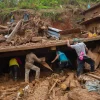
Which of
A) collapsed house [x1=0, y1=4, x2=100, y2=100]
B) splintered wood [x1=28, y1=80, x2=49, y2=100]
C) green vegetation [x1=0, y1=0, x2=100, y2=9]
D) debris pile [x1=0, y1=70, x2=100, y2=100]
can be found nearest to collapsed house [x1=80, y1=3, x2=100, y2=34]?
green vegetation [x1=0, y1=0, x2=100, y2=9]

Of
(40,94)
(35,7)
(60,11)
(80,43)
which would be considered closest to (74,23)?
(60,11)

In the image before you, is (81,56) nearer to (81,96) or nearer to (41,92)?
(41,92)

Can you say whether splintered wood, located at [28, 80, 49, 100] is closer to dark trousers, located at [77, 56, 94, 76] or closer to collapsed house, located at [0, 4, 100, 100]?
collapsed house, located at [0, 4, 100, 100]

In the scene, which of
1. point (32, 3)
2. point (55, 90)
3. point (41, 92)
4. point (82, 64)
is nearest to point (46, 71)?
point (82, 64)

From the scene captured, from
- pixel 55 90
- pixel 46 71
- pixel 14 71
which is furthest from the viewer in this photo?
pixel 46 71

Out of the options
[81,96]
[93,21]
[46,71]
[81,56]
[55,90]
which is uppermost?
[93,21]

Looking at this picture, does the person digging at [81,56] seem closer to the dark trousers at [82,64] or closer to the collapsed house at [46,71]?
the dark trousers at [82,64]

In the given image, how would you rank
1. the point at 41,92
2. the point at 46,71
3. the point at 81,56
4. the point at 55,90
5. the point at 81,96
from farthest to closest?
the point at 46,71
the point at 81,56
the point at 55,90
the point at 41,92
the point at 81,96

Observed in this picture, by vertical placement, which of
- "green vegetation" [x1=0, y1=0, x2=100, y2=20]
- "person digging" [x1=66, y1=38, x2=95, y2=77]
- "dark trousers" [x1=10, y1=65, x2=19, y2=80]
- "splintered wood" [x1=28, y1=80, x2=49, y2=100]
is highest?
"green vegetation" [x1=0, y1=0, x2=100, y2=20]

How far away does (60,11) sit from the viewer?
1997 cm

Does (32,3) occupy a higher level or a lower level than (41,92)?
higher

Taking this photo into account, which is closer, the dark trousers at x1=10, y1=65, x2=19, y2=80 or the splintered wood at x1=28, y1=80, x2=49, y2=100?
the splintered wood at x1=28, y1=80, x2=49, y2=100

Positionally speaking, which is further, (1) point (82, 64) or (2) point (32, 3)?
(2) point (32, 3)

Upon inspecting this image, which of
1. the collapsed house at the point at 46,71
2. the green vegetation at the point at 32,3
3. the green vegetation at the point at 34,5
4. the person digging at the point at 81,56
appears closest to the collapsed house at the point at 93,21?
the green vegetation at the point at 34,5
